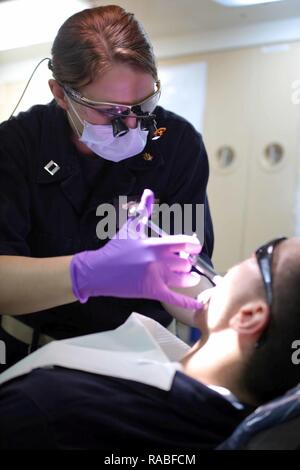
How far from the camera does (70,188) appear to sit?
1508mm

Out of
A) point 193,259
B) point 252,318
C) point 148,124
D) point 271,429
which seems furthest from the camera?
point 148,124

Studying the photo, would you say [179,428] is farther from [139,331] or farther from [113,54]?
[113,54]

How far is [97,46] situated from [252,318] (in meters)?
0.78

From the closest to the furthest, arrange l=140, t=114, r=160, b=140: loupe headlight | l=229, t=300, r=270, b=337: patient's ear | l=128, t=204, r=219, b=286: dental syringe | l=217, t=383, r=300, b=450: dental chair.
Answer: l=217, t=383, r=300, b=450: dental chair < l=229, t=300, r=270, b=337: patient's ear < l=128, t=204, r=219, b=286: dental syringe < l=140, t=114, r=160, b=140: loupe headlight

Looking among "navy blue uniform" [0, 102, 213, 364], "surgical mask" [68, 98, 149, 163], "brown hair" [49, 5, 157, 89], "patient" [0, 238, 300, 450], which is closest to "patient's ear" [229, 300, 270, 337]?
"patient" [0, 238, 300, 450]

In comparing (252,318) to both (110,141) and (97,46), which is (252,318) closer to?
(110,141)

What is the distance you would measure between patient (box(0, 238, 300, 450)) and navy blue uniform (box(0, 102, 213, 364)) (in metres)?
0.36

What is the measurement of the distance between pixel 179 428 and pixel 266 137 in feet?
6.59

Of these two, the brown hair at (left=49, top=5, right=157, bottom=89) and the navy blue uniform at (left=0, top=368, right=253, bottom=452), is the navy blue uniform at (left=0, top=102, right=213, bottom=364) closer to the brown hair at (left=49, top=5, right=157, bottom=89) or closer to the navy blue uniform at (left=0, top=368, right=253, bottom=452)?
the brown hair at (left=49, top=5, right=157, bottom=89)

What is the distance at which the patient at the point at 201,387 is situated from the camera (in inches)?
40.6

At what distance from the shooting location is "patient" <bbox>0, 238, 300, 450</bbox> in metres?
1.03

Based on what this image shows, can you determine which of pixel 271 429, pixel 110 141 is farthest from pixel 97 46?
pixel 271 429

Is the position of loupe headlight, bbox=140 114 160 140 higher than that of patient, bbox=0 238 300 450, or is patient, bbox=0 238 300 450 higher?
loupe headlight, bbox=140 114 160 140

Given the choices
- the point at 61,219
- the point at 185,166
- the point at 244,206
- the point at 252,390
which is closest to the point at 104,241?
the point at 61,219
